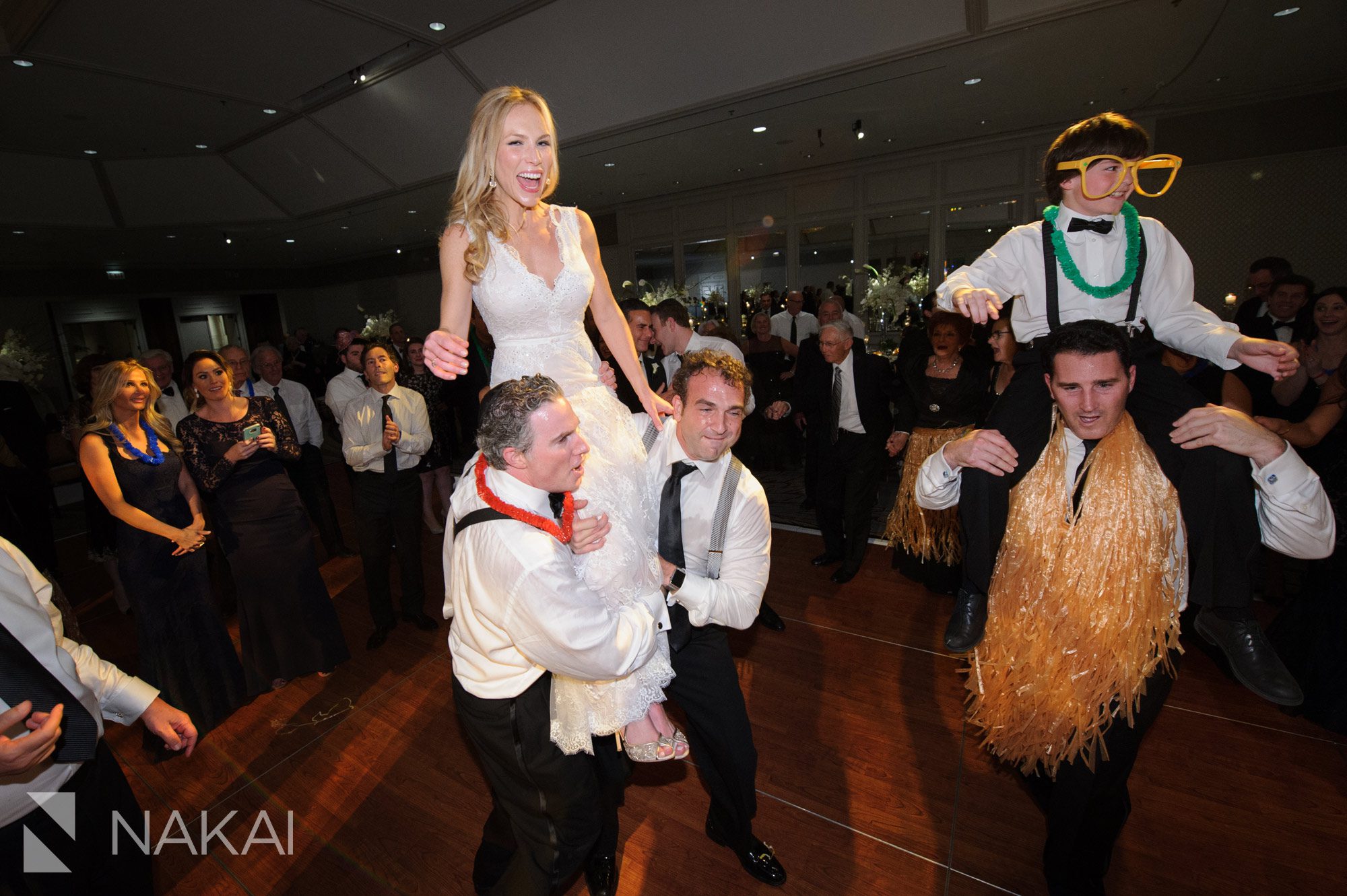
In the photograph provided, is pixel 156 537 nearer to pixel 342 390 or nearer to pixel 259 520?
pixel 259 520

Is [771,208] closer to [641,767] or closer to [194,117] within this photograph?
[194,117]

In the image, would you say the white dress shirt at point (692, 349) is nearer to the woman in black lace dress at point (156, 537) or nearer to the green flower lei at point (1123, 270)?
the green flower lei at point (1123, 270)

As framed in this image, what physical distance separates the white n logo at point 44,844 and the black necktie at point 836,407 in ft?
13.6

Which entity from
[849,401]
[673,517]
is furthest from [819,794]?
[849,401]

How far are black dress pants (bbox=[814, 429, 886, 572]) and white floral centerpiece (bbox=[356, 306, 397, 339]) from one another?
11.8 meters

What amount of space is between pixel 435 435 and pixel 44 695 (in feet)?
13.4

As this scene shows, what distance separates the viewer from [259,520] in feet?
11.1

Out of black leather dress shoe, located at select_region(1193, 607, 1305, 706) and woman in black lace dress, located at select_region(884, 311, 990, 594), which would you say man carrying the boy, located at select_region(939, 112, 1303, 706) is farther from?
woman in black lace dress, located at select_region(884, 311, 990, 594)

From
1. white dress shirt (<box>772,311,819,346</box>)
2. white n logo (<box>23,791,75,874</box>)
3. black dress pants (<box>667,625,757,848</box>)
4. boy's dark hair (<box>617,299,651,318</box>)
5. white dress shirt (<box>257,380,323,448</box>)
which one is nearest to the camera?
white n logo (<box>23,791,75,874</box>)

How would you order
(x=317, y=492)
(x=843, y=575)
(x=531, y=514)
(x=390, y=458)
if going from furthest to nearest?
(x=317, y=492) → (x=843, y=575) → (x=390, y=458) → (x=531, y=514)

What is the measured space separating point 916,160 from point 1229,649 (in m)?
9.80

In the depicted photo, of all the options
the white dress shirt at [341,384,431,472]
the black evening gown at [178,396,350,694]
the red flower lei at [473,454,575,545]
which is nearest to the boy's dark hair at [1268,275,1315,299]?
the red flower lei at [473,454,575,545]

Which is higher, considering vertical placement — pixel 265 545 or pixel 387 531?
pixel 265 545

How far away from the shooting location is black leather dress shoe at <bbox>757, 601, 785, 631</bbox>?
13.1 feet
